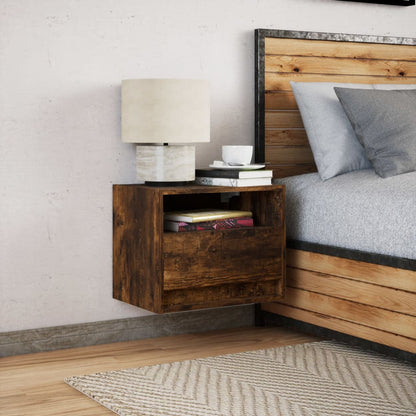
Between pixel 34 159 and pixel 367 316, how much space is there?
132 centimetres

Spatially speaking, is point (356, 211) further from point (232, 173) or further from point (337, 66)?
point (337, 66)

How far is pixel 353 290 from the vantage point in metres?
2.58

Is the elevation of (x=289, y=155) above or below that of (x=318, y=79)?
below

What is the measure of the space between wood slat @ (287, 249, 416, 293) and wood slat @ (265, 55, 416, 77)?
83 cm

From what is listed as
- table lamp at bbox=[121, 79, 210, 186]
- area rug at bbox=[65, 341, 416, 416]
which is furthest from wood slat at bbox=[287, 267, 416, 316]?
table lamp at bbox=[121, 79, 210, 186]

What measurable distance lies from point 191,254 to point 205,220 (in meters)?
0.14

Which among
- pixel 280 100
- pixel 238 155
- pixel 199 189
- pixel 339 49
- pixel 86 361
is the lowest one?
pixel 86 361

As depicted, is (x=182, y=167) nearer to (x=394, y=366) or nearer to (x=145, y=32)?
(x=145, y=32)

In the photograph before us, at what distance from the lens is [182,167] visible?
258cm

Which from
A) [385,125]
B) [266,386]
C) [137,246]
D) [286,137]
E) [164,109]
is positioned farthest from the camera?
[286,137]

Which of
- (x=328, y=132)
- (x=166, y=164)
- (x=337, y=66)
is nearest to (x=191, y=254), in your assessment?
(x=166, y=164)

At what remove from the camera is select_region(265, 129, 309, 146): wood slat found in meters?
3.12

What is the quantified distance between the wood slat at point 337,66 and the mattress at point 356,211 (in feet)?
1.68

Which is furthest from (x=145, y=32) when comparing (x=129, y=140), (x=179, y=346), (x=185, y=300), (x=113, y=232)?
(x=179, y=346)
